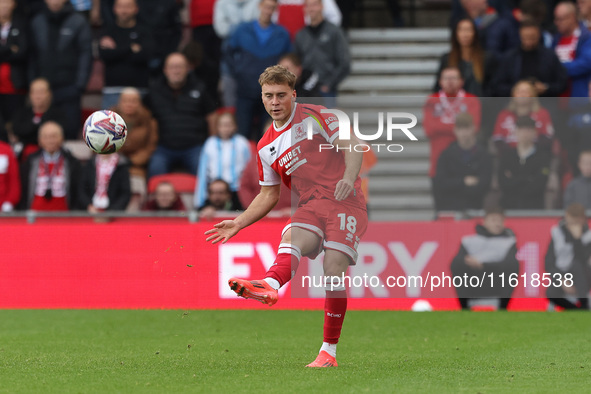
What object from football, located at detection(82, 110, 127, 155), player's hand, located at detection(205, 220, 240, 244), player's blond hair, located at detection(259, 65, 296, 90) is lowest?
player's hand, located at detection(205, 220, 240, 244)

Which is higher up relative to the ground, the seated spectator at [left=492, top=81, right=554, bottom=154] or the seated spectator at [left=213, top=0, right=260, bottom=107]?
the seated spectator at [left=213, top=0, right=260, bottom=107]

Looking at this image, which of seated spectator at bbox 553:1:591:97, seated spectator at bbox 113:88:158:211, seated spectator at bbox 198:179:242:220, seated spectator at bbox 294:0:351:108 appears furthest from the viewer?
seated spectator at bbox 294:0:351:108

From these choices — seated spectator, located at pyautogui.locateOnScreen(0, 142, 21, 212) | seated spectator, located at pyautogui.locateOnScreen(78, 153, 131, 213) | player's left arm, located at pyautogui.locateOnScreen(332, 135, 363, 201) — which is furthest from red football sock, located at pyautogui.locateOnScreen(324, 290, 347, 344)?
seated spectator, located at pyautogui.locateOnScreen(0, 142, 21, 212)

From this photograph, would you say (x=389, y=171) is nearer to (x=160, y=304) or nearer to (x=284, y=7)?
(x=160, y=304)

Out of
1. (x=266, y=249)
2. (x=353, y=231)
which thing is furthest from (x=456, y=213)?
(x=353, y=231)

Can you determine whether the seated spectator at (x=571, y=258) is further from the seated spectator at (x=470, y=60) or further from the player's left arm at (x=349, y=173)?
the player's left arm at (x=349, y=173)

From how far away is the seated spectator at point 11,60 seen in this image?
50.7 ft

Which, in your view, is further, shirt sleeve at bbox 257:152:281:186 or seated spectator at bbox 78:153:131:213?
seated spectator at bbox 78:153:131:213

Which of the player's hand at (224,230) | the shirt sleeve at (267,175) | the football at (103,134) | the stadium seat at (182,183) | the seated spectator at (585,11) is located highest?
the seated spectator at (585,11)

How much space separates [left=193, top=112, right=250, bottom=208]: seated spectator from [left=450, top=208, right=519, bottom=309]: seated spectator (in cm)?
323

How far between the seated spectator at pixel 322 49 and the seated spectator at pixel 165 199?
9.03 ft

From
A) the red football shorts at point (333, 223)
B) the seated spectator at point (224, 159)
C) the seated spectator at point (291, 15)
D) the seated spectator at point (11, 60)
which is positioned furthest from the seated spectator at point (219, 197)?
the red football shorts at point (333, 223)

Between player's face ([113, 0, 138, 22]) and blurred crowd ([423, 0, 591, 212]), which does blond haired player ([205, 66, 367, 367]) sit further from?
player's face ([113, 0, 138, 22])

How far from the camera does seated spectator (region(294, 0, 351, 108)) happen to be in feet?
48.5
